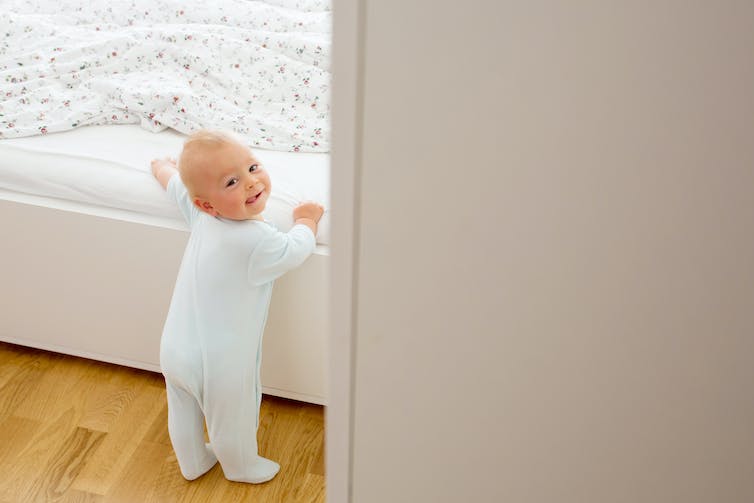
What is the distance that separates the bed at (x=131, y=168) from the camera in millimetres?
1447

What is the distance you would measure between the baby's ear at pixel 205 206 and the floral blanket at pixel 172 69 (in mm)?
314

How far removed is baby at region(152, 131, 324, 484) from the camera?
120 centimetres

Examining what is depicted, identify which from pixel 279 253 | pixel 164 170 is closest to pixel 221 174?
pixel 279 253

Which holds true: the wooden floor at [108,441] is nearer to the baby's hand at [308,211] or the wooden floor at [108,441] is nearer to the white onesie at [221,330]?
the white onesie at [221,330]

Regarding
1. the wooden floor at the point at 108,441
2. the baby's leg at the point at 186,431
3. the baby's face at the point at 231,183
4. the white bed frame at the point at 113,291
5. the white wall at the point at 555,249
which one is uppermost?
the white wall at the point at 555,249

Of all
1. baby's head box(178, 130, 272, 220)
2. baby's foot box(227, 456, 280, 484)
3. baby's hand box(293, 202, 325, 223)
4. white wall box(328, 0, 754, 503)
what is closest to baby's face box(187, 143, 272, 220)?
baby's head box(178, 130, 272, 220)

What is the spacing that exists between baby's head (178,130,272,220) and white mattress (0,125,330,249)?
14 centimetres

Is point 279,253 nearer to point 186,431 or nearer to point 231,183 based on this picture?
point 231,183

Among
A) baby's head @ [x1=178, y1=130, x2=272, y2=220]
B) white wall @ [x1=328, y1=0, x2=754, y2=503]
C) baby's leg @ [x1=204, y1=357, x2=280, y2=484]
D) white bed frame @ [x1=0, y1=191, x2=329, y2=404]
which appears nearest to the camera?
white wall @ [x1=328, y1=0, x2=754, y2=503]

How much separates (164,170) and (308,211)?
32 cm

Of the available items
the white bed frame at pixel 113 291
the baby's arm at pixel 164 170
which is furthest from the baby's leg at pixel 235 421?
the baby's arm at pixel 164 170

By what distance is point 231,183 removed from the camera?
1210 mm

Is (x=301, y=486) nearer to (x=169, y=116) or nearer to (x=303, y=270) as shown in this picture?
(x=303, y=270)

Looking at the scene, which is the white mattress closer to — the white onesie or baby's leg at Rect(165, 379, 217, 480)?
the white onesie
